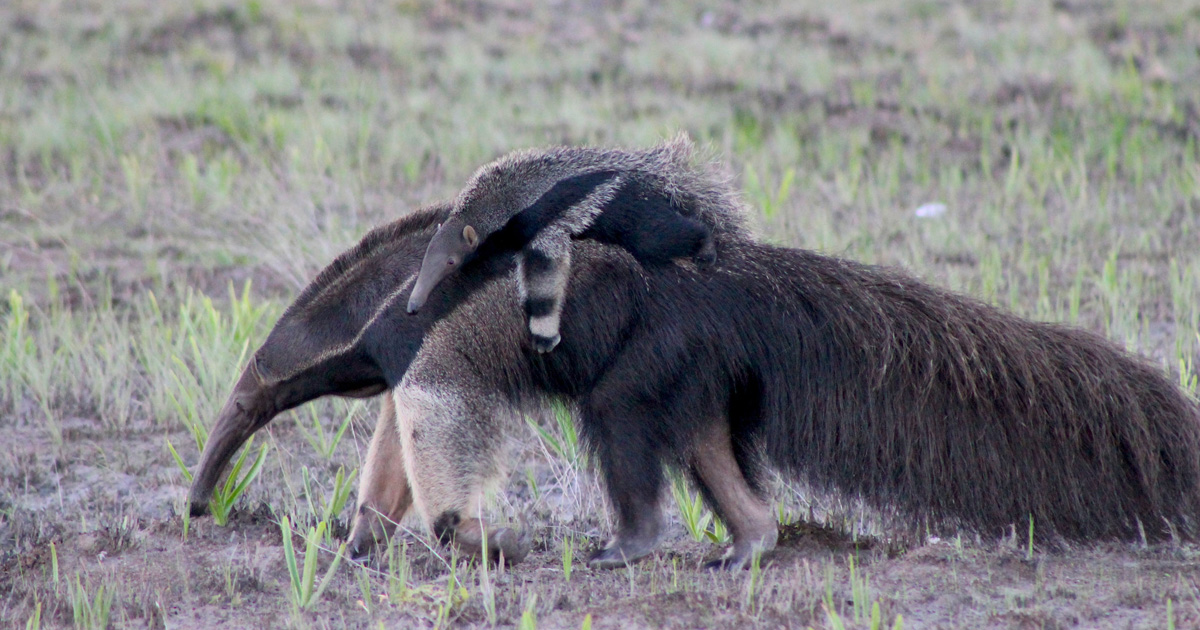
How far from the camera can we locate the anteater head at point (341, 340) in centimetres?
434

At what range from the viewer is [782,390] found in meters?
4.25

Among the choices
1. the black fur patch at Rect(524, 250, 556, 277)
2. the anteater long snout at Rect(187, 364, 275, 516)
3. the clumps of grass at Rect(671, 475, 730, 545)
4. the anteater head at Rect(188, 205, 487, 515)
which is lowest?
the clumps of grass at Rect(671, 475, 730, 545)

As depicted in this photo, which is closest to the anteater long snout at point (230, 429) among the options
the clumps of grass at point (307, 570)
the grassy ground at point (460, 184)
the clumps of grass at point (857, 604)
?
the grassy ground at point (460, 184)

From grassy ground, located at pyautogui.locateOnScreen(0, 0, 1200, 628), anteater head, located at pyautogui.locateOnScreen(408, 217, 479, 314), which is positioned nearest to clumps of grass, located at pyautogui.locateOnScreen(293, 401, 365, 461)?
grassy ground, located at pyautogui.locateOnScreen(0, 0, 1200, 628)

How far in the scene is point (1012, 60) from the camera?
1255 centimetres

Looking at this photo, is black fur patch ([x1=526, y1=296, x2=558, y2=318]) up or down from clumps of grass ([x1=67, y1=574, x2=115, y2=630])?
up

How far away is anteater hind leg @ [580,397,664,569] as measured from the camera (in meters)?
4.21

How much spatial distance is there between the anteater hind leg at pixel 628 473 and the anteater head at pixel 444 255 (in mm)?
640

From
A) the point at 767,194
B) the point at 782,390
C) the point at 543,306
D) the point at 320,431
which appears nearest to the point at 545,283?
the point at 543,306

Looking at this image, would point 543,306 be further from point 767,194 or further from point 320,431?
point 767,194

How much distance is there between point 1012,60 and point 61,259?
864cm

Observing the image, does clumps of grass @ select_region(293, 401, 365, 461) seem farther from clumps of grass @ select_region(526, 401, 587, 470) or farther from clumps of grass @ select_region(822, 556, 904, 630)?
clumps of grass @ select_region(822, 556, 904, 630)

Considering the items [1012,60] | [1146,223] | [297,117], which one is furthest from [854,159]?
[297,117]

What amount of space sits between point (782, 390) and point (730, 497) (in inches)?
17.2
